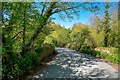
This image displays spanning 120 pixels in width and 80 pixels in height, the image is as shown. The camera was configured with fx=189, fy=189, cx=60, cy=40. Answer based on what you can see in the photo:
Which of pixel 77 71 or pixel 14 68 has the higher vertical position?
pixel 14 68

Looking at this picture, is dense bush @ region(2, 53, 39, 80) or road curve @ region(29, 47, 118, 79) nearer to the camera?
dense bush @ region(2, 53, 39, 80)

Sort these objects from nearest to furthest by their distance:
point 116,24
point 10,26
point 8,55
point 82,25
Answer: point 10,26, point 8,55, point 116,24, point 82,25

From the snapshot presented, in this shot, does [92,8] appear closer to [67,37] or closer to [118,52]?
[118,52]

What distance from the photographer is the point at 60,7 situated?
13.3 meters

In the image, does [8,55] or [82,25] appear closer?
[8,55]

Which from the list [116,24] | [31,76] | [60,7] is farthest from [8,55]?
[116,24]

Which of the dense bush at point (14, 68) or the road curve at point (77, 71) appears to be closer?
the dense bush at point (14, 68)

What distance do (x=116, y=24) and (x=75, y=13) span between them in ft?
37.1

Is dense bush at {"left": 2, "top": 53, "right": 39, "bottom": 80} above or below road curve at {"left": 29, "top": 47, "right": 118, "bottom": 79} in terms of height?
above

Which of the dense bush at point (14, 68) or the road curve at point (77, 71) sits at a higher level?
the dense bush at point (14, 68)

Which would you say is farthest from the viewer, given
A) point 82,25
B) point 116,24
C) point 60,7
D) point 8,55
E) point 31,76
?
point 82,25

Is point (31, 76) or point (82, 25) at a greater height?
point (82, 25)

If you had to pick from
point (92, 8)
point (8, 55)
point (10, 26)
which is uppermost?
point (92, 8)

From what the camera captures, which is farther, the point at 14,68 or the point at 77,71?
the point at 77,71
